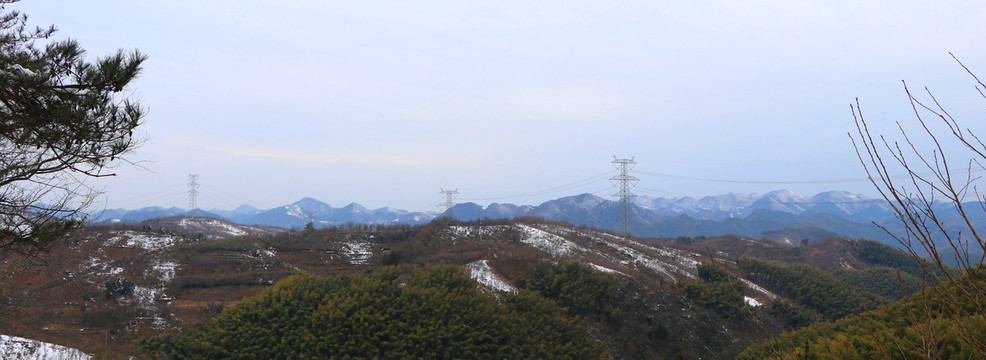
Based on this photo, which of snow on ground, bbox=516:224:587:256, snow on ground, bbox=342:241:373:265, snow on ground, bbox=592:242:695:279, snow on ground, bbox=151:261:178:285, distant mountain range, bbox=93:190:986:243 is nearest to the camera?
snow on ground, bbox=151:261:178:285

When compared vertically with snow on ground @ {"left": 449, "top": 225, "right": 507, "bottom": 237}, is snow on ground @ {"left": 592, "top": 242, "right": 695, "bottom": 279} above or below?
below

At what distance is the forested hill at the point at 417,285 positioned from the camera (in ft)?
42.5

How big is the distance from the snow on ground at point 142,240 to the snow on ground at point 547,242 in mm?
20950

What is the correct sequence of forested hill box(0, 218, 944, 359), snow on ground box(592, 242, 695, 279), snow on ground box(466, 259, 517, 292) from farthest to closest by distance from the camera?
1. snow on ground box(592, 242, 695, 279)
2. snow on ground box(466, 259, 517, 292)
3. forested hill box(0, 218, 944, 359)

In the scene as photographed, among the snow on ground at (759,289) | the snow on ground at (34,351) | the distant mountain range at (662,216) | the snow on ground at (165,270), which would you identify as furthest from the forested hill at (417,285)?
the distant mountain range at (662,216)

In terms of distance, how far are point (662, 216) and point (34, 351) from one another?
386 ft

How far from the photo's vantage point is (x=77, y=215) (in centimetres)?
647

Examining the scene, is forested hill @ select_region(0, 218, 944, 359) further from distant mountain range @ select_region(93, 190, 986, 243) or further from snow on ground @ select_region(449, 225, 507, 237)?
distant mountain range @ select_region(93, 190, 986, 243)

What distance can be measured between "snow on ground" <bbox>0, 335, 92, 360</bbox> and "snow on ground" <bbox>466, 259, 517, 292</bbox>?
1089 centimetres

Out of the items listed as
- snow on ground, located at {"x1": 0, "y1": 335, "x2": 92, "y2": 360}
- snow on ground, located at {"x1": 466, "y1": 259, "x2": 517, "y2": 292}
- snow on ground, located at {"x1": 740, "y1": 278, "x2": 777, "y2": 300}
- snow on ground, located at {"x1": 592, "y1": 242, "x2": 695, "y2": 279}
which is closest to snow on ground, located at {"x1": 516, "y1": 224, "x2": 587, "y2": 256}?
snow on ground, located at {"x1": 592, "y1": 242, "x2": 695, "y2": 279}

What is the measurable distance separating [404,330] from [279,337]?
9.15 ft

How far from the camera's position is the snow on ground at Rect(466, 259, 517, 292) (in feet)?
59.8

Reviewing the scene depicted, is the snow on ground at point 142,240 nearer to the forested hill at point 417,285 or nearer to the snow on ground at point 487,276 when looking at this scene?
the forested hill at point 417,285

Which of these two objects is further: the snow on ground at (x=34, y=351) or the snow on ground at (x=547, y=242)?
the snow on ground at (x=547, y=242)
